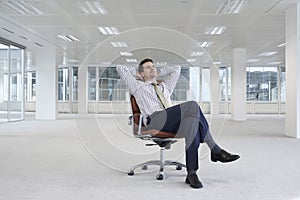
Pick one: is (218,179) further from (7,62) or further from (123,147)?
(7,62)

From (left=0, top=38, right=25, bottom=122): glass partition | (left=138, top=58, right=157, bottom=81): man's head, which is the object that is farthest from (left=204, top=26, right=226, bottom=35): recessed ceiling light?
(left=138, top=58, right=157, bottom=81): man's head

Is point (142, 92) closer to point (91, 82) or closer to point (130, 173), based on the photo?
point (130, 173)

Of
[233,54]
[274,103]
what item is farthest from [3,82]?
[274,103]

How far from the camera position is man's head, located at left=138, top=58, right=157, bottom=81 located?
3.61m

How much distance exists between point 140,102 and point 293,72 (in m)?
4.74

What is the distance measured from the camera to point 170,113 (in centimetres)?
318

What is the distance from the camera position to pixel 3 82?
37.3 ft

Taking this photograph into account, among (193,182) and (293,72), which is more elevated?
(293,72)

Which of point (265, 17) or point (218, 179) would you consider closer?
point (218, 179)

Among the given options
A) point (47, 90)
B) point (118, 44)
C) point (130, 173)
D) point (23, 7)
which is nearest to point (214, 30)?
point (118, 44)

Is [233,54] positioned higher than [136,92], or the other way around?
[233,54]

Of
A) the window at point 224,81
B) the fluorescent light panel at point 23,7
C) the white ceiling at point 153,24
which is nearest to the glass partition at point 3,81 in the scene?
the white ceiling at point 153,24

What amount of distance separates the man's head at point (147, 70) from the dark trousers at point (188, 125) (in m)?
0.50

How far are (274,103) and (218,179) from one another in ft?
58.9
